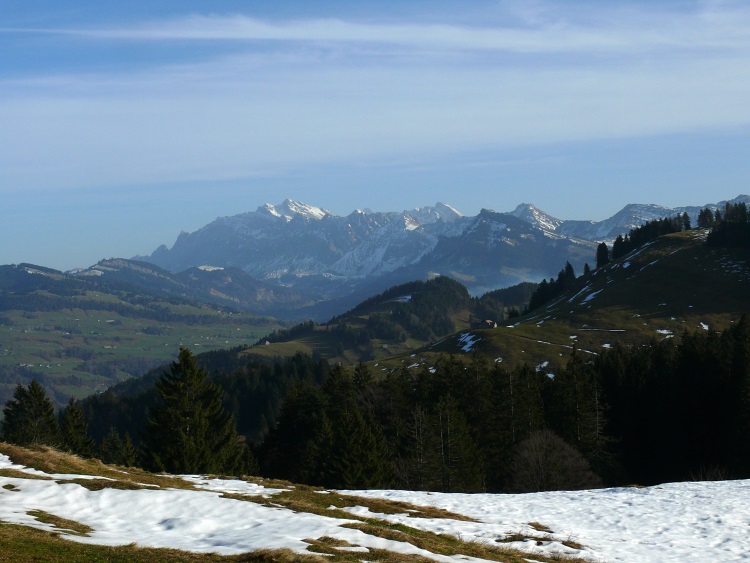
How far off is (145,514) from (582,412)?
64928 millimetres

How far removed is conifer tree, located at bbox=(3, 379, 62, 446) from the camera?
262 feet

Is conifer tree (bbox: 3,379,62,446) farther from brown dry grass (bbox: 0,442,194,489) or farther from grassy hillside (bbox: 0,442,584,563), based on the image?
grassy hillside (bbox: 0,442,584,563)

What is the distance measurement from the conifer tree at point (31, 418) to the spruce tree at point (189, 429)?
2590 centimetres

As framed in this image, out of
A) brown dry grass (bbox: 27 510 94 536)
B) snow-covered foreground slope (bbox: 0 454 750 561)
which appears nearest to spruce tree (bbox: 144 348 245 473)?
snow-covered foreground slope (bbox: 0 454 750 561)

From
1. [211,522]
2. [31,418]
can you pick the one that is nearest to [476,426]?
[31,418]

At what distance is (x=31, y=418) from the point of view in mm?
81875

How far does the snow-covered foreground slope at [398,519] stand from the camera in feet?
88.0

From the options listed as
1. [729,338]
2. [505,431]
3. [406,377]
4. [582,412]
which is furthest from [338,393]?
[729,338]

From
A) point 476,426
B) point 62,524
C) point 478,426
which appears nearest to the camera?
point 62,524

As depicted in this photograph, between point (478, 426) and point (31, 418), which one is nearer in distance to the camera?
point (31, 418)

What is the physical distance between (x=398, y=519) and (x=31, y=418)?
205 ft

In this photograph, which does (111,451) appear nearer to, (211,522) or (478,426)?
(478,426)

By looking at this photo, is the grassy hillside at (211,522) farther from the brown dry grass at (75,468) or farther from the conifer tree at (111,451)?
the conifer tree at (111,451)

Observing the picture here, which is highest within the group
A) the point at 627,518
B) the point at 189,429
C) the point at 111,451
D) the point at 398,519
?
the point at 189,429
